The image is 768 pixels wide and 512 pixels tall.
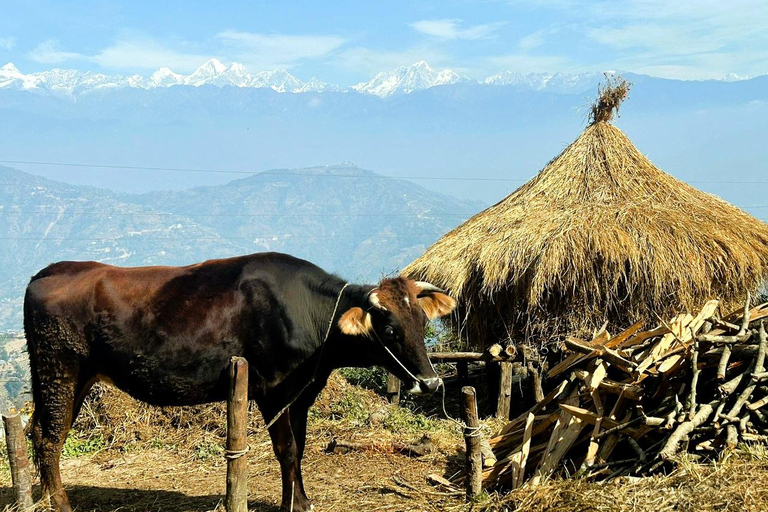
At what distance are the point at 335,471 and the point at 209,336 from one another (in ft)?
7.90

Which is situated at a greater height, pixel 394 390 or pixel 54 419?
pixel 54 419

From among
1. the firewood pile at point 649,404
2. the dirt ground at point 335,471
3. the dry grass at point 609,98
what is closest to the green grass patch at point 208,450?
the dirt ground at point 335,471

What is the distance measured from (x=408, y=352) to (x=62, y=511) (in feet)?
9.70

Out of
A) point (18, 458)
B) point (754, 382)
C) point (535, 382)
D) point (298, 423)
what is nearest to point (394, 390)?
point (535, 382)

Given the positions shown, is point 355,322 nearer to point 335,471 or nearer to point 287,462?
point 287,462

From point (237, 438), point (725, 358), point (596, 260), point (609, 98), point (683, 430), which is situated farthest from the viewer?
point (609, 98)

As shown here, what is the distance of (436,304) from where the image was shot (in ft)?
19.7

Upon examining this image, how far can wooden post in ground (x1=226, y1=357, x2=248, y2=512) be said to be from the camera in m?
4.66

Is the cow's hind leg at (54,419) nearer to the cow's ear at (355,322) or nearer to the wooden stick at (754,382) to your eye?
the cow's ear at (355,322)

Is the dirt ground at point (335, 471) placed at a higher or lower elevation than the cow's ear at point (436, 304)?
lower

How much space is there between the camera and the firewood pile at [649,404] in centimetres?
545

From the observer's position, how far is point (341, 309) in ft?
19.4

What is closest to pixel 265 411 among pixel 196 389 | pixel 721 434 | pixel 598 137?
pixel 196 389

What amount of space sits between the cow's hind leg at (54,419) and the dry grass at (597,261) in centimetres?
543
